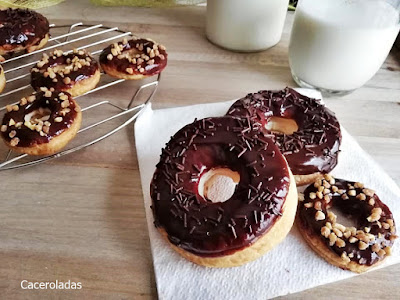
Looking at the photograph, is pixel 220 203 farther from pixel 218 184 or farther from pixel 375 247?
pixel 375 247

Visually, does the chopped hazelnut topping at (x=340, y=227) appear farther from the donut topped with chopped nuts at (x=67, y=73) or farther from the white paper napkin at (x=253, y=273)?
the donut topped with chopped nuts at (x=67, y=73)

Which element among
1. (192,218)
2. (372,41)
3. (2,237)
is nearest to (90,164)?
(2,237)

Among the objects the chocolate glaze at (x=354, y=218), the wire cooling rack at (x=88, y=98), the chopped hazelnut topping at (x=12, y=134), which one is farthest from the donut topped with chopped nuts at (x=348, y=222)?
the chopped hazelnut topping at (x=12, y=134)

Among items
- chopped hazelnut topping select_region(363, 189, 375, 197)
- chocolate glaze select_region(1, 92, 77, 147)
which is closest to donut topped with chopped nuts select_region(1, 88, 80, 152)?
chocolate glaze select_region(1, 92, 77, 147)

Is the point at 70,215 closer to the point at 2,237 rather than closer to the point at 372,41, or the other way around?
the point at 2,237

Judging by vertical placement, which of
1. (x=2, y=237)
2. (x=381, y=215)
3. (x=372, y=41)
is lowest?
(x=2, y=237)

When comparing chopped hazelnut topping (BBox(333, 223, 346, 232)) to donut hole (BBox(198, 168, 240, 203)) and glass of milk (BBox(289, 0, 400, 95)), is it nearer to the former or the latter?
donut hole (BBox(198, 168, 240, 203))

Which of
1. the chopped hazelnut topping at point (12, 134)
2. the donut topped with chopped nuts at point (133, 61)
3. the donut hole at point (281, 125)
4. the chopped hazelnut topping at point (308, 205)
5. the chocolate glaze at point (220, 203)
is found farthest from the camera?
the donut topped with chopped nuts at point (133, 61)
